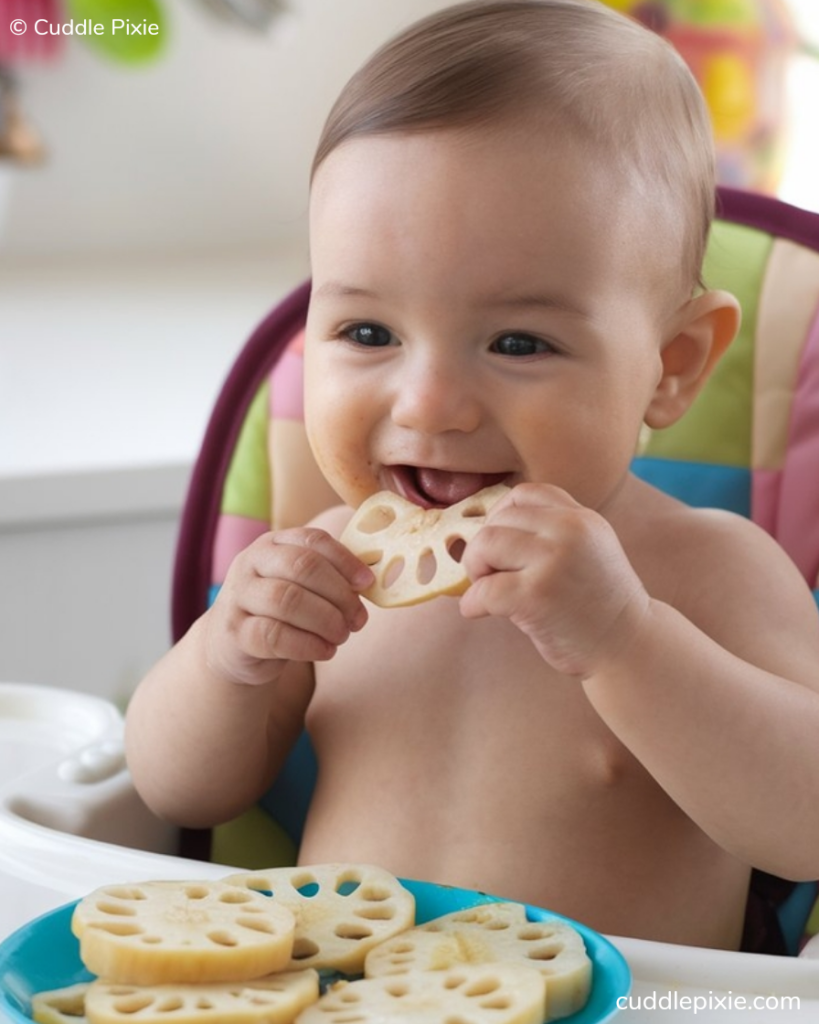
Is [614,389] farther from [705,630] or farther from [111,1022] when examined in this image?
[111,1022]

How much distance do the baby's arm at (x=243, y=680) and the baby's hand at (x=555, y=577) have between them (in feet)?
0.29

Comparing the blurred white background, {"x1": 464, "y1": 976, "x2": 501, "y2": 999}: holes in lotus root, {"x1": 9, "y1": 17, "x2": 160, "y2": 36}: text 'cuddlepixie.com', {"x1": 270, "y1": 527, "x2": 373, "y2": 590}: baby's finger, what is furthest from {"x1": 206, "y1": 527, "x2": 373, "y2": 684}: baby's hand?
{"x1": 9, "y1": 17, "x2": 160, "y2": 36}: text 'cuddlepixie.com'

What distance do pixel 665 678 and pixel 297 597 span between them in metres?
0.19

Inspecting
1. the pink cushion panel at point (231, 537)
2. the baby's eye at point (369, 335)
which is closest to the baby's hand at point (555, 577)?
the baby's eye at point (369, 335)

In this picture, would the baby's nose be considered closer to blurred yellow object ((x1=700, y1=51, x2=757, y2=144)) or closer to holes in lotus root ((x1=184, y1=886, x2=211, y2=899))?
holes in lotus root ((x1=184, y1=886, x2=211, y2=899))

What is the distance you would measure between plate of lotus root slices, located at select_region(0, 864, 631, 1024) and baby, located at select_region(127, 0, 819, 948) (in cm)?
14

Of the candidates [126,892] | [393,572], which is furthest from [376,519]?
[126,892]

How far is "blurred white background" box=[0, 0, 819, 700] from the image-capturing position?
6.16 ft

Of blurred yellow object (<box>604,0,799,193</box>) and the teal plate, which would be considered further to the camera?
blurred yellow object (<box>604,0,799,193</box>)

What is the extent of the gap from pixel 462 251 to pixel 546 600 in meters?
0.18

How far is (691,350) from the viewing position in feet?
2.96

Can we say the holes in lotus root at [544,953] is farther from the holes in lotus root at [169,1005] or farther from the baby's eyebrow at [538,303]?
the baby's eyebrow at [538,303]

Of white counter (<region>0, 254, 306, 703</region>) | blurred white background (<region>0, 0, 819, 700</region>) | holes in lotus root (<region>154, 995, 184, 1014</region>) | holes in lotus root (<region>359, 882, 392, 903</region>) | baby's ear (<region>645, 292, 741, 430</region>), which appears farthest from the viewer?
blurred white background (<region>0, 0, 819, 700</region>)

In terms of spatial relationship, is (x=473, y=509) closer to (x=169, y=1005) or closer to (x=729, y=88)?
(x=169, y=1005)
